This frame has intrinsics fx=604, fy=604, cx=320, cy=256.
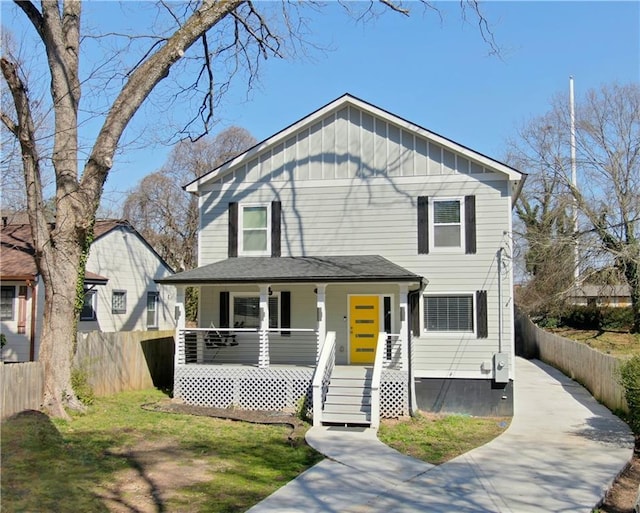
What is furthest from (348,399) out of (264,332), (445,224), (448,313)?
(445,224)

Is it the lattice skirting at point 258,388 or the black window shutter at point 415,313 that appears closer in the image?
the lattice skirting at point 258,388

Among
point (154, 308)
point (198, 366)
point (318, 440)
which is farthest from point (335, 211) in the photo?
point (154, 308)

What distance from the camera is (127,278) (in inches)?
901

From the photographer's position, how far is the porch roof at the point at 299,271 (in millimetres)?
13278

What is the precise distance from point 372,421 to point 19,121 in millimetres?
8788

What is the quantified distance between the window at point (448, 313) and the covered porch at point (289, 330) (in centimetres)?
79

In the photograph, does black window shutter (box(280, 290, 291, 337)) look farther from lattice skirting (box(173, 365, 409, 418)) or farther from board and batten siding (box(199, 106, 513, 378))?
lattice skirting (box(173, 365, 409, 418))

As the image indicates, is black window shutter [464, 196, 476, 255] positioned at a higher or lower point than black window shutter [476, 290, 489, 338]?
higher

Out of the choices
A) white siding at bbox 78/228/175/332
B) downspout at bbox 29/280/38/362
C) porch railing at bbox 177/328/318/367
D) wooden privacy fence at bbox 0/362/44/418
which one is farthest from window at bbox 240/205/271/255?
white siding at bbox 78/228/175/332

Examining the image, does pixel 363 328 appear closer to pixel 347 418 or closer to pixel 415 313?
pixel 415 313

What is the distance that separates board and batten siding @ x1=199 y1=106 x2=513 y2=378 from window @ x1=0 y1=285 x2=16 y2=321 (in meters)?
6.29

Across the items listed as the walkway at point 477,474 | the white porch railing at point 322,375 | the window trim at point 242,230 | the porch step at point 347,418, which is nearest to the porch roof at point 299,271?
the window trim at point 242,230

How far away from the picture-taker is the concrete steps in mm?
12242

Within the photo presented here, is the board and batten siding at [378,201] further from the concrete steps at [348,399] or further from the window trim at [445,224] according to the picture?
the concrete steps at [348,399]
